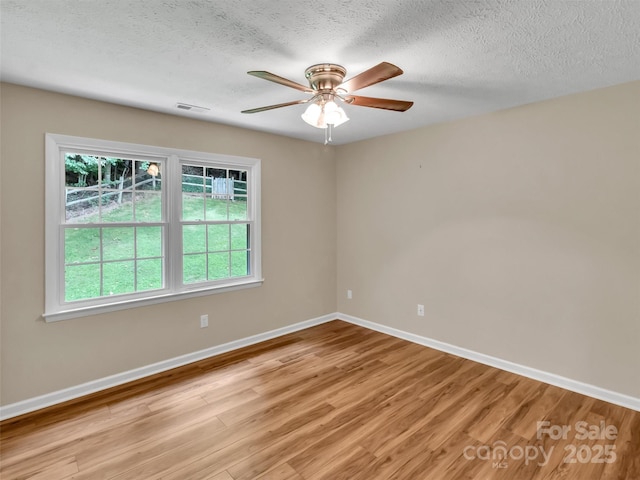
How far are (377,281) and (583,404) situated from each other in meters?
2.27

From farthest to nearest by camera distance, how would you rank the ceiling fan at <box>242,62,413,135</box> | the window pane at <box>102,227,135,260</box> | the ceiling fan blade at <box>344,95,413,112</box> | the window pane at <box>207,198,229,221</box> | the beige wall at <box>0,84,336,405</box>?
the window pane at <box>207,198,229,221</box>
the window pane at <box>102,227,135,260</box>
the beige wall at <box>0,84,336,405</box>
the ceiling fan blade at <box>344,95,413,112</box>
the ceiling fan at <box>242,62,413,135</box>

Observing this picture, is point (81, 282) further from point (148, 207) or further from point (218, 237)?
point (218, 237)

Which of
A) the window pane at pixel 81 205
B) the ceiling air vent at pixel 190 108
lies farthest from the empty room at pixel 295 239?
the ceiling air vent at pixel 190 108

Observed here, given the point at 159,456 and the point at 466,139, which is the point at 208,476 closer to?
the point at 159,456

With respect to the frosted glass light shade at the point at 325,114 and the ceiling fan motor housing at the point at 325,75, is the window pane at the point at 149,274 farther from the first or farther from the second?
the ceiling fan motor housing at the point at 325,75

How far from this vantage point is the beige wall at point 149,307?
2.50m

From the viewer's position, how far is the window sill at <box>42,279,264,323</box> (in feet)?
8.82

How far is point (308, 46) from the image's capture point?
76.7 inches

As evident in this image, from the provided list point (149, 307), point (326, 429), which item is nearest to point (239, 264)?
point (149, 307)

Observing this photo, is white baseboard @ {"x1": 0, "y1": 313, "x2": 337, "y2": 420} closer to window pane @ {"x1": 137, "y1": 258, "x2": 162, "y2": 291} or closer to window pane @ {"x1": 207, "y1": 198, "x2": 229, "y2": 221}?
window pane @ {"x1": 137, "y1": 258, "x2": 162, "y2": 291}

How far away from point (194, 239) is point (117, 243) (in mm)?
696

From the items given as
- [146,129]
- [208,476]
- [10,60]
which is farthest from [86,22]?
[208,476]

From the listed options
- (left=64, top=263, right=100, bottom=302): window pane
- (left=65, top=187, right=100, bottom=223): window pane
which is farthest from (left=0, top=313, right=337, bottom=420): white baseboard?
(left=65, top=187, right=100, bottom=223): window pane

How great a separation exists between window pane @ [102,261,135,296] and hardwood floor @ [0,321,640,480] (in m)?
0.84
